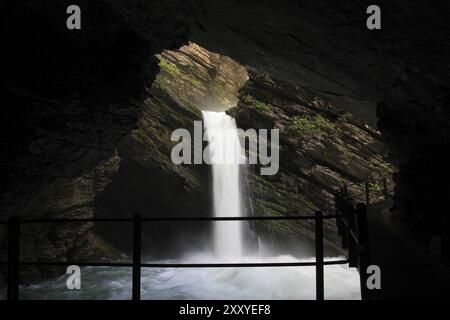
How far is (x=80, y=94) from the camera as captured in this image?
8391 millimetres

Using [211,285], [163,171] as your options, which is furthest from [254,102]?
[211,285]

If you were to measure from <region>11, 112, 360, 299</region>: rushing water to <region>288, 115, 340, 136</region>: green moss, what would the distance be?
131 inches

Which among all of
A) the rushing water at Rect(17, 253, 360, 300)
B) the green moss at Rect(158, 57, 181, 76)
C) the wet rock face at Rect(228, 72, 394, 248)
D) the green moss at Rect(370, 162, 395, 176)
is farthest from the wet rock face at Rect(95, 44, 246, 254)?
the green moss at Rect(370, 162, 395, 176)

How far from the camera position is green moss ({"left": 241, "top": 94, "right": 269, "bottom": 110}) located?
2027 centimetres

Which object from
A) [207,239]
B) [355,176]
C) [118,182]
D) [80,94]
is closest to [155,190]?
[118,182]

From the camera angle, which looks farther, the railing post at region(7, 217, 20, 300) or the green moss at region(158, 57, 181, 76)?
the green moss at region(158, 57, 181, 76)

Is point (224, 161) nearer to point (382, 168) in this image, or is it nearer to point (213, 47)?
point (382, 168)

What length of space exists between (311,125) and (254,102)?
3432 mm

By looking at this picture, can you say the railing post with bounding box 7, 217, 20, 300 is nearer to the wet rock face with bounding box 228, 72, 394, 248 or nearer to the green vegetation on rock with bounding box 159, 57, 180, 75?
the wet rock face with bounding box 228, 72, 394, 248

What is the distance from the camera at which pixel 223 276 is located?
52.2 feet

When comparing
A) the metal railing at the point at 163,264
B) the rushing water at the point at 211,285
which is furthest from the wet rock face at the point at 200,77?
the metal railing at the point at 163,264

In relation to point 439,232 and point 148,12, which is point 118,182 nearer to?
point 148,12

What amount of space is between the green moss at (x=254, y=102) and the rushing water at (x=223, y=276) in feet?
5.19

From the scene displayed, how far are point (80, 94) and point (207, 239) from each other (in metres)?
16.4
